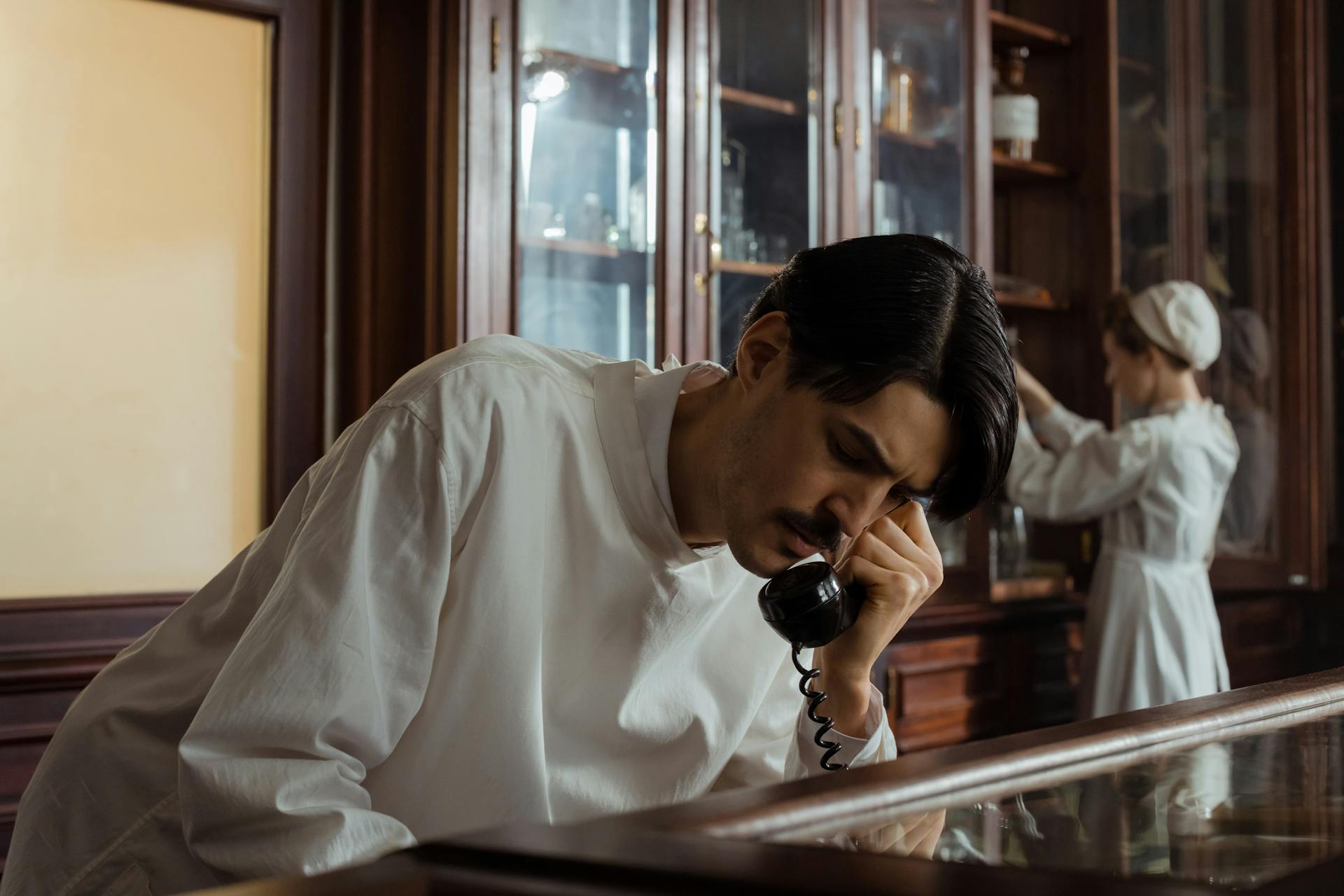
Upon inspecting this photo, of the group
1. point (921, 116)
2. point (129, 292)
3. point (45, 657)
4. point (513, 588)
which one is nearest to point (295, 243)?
point (129, 292)

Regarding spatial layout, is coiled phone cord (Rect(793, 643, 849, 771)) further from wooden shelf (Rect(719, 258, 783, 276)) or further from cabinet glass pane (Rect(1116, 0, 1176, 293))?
cabinet glass pane (Rect(1116, 0, 1176, 293))

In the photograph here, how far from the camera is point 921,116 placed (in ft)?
11.5

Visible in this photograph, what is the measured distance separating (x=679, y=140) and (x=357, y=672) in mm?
1895

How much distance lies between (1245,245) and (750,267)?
1912 millimetres

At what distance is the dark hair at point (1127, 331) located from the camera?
3.57m

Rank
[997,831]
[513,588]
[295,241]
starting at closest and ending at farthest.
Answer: [997,831] < [513,588] < [295,241]

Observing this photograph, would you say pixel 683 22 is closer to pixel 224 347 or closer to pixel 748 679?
pixel 224 347

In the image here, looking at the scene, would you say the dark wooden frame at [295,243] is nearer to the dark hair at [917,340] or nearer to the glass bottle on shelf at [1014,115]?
the dark hair at [917,340]

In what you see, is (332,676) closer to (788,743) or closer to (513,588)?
(513,588)

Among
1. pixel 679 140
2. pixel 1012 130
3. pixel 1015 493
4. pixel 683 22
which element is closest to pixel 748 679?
pixel 679 140

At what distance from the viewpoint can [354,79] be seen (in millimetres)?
2613

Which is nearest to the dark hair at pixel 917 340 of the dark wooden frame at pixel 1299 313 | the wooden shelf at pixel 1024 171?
the wooden shelf at pixel 1024 171

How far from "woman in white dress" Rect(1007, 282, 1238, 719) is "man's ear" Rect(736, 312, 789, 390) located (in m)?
2.22

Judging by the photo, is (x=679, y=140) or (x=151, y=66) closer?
(x=151, y=66)
